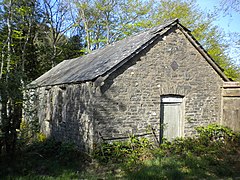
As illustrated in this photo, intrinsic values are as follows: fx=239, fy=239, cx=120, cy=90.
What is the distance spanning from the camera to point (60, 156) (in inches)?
345

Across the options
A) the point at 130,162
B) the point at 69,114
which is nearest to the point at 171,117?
the point at 130,162

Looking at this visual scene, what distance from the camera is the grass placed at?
6.74 meters

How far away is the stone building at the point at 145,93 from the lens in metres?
9.28

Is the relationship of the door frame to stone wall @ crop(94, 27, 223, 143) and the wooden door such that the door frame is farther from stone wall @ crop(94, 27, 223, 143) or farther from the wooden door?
stone wall @ crop(94, 27, 223, 143)

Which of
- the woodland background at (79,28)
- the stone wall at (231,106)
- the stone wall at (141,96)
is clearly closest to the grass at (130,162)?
the stone wall at (141,96)

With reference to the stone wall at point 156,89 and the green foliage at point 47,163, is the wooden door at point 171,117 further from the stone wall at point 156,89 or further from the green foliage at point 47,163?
the green foliage at point 47,163

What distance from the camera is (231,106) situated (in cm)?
1203

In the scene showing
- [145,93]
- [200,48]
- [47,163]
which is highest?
[200,48]

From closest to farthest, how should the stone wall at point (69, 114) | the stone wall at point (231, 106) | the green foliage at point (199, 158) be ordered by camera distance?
the green foliage at point (199, 158), the stone wall at point (69, 114), the stone wall at point (231, 106)

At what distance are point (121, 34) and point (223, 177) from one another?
22.4m

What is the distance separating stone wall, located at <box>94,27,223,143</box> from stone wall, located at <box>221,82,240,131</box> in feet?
1.00

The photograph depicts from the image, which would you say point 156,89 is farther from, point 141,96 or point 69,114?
point 69,114

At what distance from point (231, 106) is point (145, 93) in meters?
4.95

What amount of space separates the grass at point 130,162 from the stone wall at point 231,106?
1.53 metres
